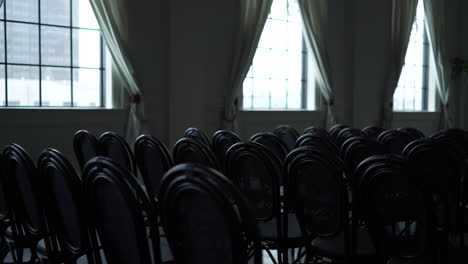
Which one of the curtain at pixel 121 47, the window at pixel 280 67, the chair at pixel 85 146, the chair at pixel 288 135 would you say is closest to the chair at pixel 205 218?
the chair at pixel 85 146

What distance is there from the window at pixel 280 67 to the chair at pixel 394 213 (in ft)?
15.7

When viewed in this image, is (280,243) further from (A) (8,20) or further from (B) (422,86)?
(B) (422,86)

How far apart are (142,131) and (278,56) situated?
2701 mm

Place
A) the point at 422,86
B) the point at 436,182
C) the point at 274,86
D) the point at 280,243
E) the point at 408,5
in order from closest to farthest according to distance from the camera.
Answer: the point at 280,243 → the point at 436,182 → the point at 274,86 → the point at 408,5 → the point at 422,86

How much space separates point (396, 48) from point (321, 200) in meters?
6.57

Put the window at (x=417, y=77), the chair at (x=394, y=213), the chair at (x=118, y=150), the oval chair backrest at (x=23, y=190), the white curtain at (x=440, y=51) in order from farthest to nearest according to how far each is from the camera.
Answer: the window at (x=417, y=77)
the white curtain at (x=440, y=51)
the chair at (x=118, y=150)
the oval chair backrest at (x=23, y=190)
the chair at (x=394, y=213)

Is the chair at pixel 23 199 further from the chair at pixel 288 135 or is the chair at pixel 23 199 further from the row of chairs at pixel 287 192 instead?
the chair at pixel 288 135

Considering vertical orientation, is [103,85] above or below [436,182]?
above

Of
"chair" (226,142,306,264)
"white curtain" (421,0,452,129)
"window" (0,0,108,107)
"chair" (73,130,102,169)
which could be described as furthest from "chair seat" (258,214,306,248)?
"white curtain" (421,0,452,129)

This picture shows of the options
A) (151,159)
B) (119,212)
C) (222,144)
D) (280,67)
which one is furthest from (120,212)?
(280,67)

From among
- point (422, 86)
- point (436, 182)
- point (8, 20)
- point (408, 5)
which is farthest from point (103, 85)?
point (422, 86)

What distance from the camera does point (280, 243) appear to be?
2.55m

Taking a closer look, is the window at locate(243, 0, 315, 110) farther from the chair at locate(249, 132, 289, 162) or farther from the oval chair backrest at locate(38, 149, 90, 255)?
the oval chair backrest at locate(38, 149, 90, 255)

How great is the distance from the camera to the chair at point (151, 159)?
9.56 ft
